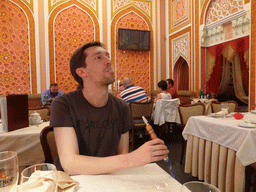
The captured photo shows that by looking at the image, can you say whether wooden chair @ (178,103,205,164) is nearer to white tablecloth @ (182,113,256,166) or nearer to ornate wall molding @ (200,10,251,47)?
white tablecloth @ (182,113,256,166)

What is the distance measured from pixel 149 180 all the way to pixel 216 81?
574cm

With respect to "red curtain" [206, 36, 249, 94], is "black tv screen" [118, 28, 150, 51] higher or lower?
higher

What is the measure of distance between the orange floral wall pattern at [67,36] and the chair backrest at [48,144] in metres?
5.69

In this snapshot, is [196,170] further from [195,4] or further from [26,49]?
[26,49]

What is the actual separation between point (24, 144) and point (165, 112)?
9.62ft

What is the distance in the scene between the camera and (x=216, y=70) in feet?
18.6

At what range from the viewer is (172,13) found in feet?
23.7

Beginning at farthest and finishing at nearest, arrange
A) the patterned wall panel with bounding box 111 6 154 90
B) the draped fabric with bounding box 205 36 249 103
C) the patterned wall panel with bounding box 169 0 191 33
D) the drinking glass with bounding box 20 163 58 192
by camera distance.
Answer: the patterned wall panel with bounding box 111 6 154 90
the patterned wall panel with bounding box 169 0 191 33
the draped fabric with bounding box 205 36 249 103
the drinking glass with bounding box 20 163 58 192

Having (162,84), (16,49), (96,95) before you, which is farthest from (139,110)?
(16,49)

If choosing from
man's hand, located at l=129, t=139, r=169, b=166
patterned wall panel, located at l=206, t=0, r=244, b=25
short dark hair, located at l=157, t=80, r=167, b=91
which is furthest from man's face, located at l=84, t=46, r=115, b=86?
patterned wall panel, located at l=206, t=0, r=244, b=25

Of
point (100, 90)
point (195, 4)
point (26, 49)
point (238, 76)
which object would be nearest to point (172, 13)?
point (195, 4)

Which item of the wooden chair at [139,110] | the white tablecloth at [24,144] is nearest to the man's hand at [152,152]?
the white tablecloth at [24,144]

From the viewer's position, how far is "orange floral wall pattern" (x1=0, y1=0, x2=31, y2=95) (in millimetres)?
5848

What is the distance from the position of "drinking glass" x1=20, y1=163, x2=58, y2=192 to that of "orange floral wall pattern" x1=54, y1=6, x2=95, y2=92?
21.0 feet
